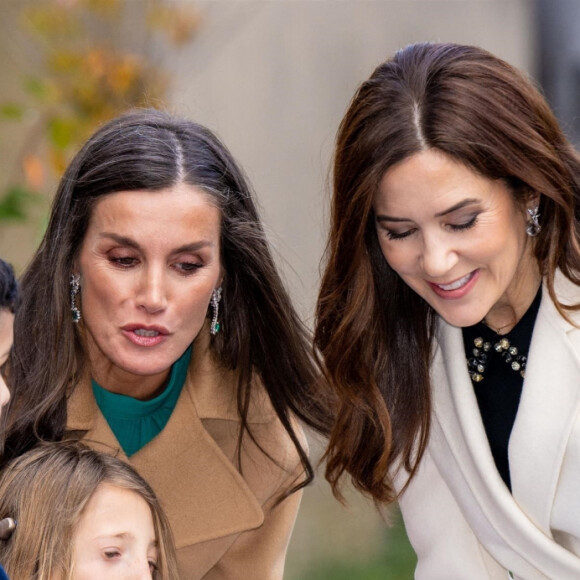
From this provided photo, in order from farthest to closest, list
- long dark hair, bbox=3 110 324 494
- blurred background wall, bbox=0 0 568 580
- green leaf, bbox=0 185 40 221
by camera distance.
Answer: blurred background wall, bbox=0 0 568 580 < green leaf, bbox=0 185 40 221 < long dark hair, bbox=3 110 324 494

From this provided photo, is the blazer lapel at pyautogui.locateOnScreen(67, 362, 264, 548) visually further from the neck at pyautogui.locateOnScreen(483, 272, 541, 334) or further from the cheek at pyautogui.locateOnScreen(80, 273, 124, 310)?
the neck at pyautogui.locateOnScreen(483, 272, 541, 334)

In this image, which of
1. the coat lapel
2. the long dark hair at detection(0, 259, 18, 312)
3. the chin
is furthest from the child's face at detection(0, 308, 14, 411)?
the coat lapel

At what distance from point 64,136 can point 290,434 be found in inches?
61.7

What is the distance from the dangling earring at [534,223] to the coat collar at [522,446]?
98 millimetres

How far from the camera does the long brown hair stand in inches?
83.7

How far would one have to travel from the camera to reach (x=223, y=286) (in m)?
2.49

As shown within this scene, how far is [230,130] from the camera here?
4879mm

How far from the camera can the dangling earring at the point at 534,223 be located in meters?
2.20

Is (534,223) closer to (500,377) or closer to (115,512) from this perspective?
(500,377)

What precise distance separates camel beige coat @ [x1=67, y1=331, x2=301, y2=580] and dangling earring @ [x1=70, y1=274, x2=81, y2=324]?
0.29 meters

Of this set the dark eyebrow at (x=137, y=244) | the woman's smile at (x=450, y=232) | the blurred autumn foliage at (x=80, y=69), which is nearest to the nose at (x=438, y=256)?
the woman's smile at (x=450, y=232)

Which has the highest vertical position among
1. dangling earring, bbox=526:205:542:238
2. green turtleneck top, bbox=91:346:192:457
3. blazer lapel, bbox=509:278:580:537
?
dangling earring, bbox=526:205:542:238

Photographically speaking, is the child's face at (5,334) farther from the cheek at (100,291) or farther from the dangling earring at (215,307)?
the dangling earring at (215,307)

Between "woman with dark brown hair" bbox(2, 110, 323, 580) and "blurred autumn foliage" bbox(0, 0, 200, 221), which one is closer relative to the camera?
"woman with dark brown hair" bbox(2, 110, 323, 580)
